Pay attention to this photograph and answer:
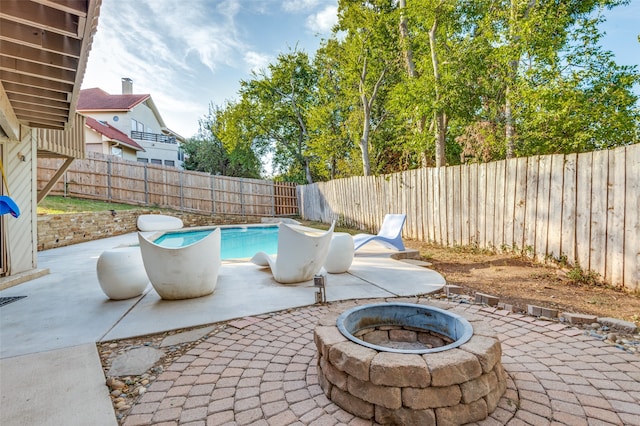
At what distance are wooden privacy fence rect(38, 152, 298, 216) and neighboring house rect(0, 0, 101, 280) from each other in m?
6.58

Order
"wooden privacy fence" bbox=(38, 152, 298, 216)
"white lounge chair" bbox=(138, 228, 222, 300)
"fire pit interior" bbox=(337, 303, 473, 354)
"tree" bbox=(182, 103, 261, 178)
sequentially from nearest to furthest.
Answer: "fire pit interior" bbox=(337, 303, 473, 354) → "white lounge chair" bbox=(138, 228, 222, 300) → "wooden privacy fence" bbox=(38, 152, 298, 216) → "tree" bbox=(182, 103, 261, 178)

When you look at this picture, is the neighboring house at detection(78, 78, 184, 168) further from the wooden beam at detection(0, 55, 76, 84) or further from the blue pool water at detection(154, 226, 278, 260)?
the wooden beam at detection(0, 55, 76, 84)

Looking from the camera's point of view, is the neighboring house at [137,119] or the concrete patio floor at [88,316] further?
the neighboring house at [137,119]

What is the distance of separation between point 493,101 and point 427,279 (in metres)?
5.66

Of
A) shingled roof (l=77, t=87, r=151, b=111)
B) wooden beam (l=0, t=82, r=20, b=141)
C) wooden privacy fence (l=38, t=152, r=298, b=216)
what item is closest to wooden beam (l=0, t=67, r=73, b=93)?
wooden beam (l=0, t=82, r=20, b=141)

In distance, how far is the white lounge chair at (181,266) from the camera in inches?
125

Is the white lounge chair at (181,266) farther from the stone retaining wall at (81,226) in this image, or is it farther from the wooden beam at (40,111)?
the stone retaining wall at (81,226)

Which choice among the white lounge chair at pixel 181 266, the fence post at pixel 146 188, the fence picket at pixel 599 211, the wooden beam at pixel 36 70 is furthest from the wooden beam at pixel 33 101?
the fence post at pixel 146 188

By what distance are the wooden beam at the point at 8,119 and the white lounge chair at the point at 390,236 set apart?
16.4ft

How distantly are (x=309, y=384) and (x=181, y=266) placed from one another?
2.02m

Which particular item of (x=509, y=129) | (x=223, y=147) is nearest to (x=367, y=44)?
(x=509, y=129)

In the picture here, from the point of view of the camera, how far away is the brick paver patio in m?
1.53

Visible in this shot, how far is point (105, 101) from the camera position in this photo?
64.3 ft

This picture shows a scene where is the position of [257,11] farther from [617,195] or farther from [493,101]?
[617,195]
